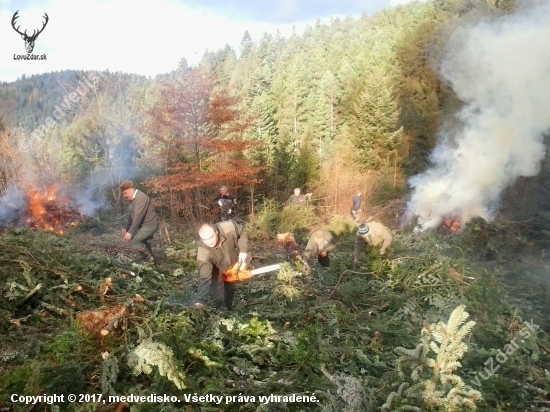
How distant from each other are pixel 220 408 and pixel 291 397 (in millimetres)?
580

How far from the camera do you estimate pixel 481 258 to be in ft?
32.5

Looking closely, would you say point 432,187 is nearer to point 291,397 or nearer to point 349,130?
point 291,397

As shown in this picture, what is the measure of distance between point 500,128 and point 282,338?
10191 mm

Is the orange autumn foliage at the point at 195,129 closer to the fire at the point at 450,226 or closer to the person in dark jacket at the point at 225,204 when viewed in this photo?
the person in dark jacket at the point at 225,204

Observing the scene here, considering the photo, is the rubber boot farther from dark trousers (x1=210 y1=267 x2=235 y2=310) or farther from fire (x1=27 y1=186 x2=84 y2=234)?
fire (x1=27 y1=186 x2=84 y2=234)

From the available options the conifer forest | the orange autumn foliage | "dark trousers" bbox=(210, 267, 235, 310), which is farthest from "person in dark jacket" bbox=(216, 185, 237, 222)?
"dark trousers" bbox=(210, 267, 235, 310)

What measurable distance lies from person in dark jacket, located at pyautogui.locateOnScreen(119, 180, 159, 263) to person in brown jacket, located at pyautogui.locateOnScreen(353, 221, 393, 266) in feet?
12.5

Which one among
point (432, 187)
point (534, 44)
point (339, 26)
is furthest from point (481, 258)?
point (339, 26)

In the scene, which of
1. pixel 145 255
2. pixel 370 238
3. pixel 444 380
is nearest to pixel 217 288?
pixel 145 255

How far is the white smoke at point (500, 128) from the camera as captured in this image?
36.1 ft

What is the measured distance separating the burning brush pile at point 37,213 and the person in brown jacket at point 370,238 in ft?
34.1

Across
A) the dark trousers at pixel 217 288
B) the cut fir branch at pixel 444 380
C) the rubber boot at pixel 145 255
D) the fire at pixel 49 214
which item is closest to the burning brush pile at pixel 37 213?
the fire at pixel 49 214

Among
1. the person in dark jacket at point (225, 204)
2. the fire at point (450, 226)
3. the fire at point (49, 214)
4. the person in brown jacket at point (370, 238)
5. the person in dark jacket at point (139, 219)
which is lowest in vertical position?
the fire at point (49, 214)

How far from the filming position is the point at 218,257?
16.5ft
